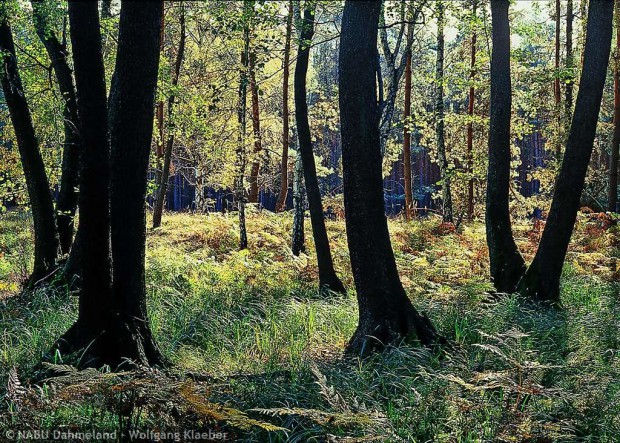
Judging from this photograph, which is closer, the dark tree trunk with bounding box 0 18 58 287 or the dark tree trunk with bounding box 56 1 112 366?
the dark tree trunk with bounding box 56 1 112 366

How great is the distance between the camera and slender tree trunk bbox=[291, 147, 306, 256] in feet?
39.9

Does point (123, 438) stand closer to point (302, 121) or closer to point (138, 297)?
point (138, 297)

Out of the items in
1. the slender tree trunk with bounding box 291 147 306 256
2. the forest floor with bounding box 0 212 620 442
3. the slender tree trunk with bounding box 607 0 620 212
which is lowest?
the forest floor with bounding box 0 212 620 442

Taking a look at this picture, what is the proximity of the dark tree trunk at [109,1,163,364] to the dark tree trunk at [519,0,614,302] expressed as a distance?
5387 mm

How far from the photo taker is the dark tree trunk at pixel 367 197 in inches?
211

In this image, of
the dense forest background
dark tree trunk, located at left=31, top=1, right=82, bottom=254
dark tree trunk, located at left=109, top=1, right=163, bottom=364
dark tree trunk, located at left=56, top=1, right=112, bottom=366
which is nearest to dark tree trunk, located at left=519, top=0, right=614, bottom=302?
the dense forest background

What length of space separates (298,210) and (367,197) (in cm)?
710

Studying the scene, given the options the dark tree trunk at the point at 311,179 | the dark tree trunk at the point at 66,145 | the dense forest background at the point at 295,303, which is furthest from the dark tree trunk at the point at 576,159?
the dark tree trunk at the point at 66,145

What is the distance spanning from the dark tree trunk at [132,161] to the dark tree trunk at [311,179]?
4.96 m

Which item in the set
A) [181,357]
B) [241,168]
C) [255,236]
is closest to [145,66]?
[181,357]

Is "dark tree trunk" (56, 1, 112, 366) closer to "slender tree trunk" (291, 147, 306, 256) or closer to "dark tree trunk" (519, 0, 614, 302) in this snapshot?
"dark tree trunk" (519, 0, 614, 302)

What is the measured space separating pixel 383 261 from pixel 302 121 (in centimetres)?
483

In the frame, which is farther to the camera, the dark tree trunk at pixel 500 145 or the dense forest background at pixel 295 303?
the dark tree trunk at pixel 500 145

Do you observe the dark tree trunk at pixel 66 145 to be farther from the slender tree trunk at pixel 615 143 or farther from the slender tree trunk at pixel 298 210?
the slender tree trunk at pixel 615 143
